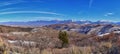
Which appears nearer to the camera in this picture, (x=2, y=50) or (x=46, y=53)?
(x=2, y=50)

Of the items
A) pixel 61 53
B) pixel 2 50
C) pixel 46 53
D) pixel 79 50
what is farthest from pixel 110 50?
pixel 2 50

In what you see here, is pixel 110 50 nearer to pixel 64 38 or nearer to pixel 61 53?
pixel 61 53

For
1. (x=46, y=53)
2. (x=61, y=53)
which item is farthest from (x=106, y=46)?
(x=46, y=53)

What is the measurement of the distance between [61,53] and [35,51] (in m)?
1.37

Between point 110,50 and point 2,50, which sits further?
point 110,50

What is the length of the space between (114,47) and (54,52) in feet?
10.6

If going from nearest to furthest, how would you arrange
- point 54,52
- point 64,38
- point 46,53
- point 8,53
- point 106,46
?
point 8,53, point 46,53, point 54,52, point 106,46, point 64,38

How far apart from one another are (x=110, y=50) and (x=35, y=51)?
156 inches

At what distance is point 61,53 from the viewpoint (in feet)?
36.9

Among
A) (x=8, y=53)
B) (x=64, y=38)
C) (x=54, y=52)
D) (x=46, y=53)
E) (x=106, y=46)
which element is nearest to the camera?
(x=8, y=53)

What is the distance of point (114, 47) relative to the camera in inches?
461

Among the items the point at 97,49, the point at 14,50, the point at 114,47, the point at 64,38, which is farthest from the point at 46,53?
the point at 64,38

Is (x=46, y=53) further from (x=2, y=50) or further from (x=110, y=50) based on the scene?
(x=110, y=50)

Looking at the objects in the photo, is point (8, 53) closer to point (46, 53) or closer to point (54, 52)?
point (46, 53)
